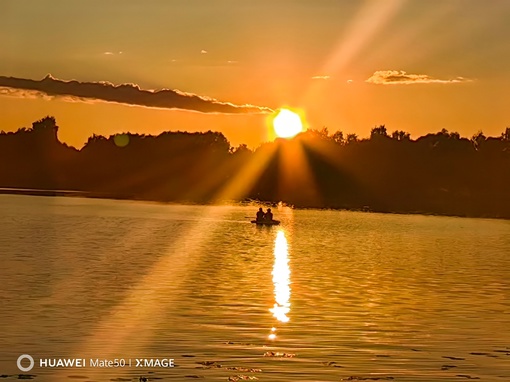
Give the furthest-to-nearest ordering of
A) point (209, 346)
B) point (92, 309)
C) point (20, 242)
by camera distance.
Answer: point (20, 242) → point (92, 309) → point (209, 346)

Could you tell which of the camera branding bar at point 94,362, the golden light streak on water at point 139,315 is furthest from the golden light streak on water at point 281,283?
the camera branding bar at point 94,362

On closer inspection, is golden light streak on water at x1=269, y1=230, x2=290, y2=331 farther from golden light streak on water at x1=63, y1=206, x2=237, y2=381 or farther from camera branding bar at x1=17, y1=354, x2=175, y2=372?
camera branding bar at x1=17, y1=354, x2=175, y2=372

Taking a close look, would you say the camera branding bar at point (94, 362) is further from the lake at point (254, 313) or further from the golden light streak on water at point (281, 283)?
the golden light streak on water at point (281, 283)

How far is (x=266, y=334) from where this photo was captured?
34.2m

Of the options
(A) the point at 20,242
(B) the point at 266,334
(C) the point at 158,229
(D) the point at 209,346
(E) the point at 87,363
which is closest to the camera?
(E) the point at 87,363

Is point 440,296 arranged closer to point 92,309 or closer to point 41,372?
point 92,309

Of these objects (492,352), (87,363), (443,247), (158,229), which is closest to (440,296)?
(492,352)

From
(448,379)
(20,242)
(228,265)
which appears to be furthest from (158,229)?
(448,379)

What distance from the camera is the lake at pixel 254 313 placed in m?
28.8

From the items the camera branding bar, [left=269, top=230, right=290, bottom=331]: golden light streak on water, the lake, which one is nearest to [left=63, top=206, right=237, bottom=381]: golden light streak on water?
the lake

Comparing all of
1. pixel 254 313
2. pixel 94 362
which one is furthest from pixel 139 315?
pixel 94 362

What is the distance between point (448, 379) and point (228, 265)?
37.7 meters

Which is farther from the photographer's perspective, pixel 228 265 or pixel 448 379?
pixel 228 265

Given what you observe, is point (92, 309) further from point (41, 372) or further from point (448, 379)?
point (448, 379)
